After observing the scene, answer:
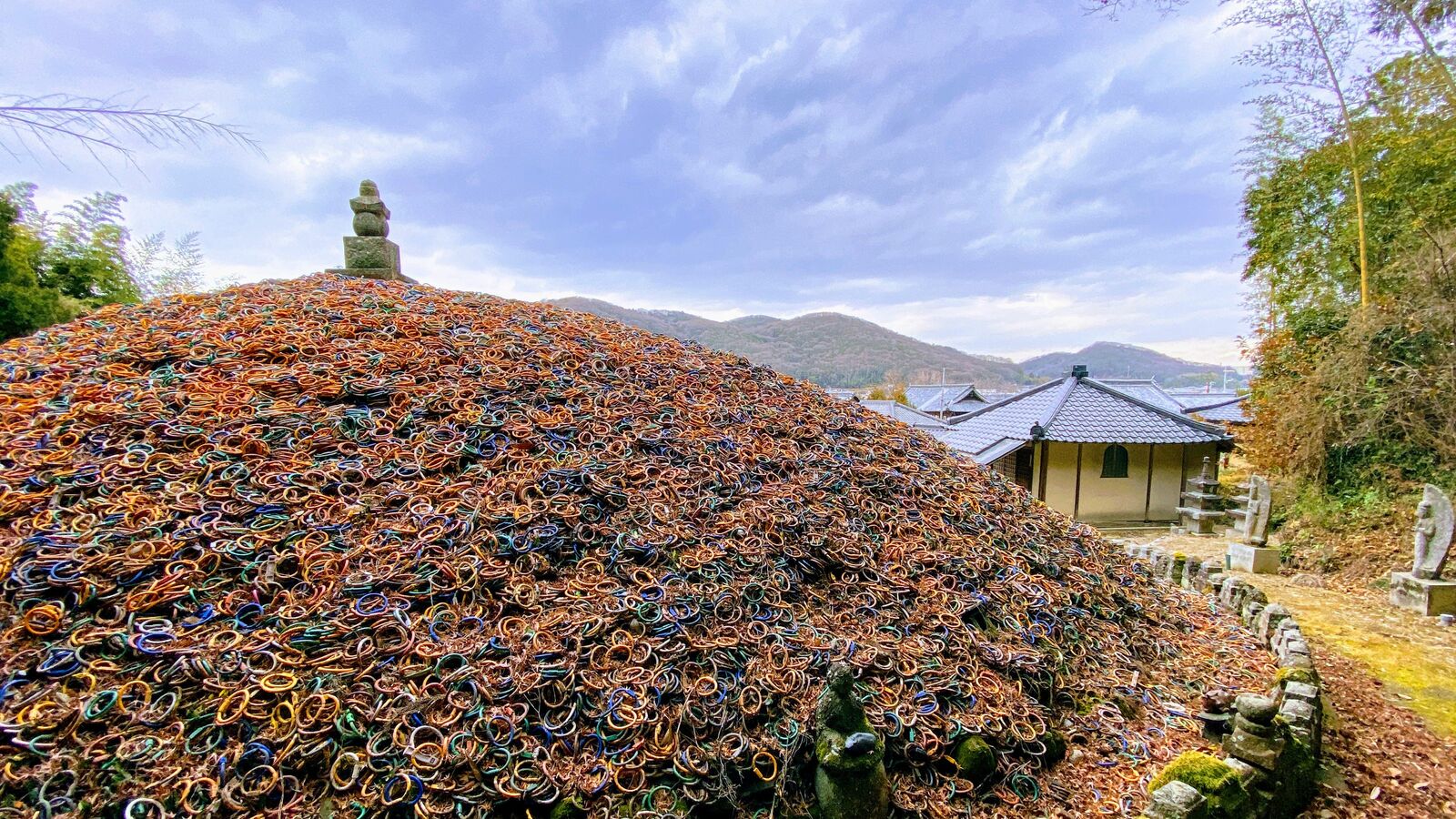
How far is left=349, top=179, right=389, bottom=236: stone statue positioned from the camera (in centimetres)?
422

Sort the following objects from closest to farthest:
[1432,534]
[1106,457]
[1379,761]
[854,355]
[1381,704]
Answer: [1379,761], [1381,704], [1432,534], [1106,457], [854,355]

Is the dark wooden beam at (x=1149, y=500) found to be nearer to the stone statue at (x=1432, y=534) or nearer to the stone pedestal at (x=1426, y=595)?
the stone statue at (x=1432, y=534)

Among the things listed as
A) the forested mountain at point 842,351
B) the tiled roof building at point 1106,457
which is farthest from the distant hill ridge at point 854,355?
the tiled roof building at point 1106,457

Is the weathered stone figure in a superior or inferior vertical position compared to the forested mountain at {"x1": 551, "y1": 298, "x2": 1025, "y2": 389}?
inferior

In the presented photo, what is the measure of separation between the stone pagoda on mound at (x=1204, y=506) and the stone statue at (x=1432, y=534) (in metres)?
3.98

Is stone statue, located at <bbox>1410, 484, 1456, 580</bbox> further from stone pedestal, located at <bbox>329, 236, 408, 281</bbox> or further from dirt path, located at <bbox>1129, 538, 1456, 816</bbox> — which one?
stone pedestal, located at <bbox>329, 236, 408, 281</bbox>

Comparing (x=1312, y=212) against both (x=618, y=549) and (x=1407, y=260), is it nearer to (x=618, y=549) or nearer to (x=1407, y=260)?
(x=1407, y=260)

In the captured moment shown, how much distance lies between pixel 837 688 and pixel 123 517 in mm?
2704

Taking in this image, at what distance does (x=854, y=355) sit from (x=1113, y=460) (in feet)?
152

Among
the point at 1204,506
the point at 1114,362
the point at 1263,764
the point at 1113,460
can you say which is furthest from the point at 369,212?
the point at 1114,362

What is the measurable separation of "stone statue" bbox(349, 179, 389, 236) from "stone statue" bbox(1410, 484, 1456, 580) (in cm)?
970

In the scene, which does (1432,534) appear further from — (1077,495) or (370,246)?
(370,246)

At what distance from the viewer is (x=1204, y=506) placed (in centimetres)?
880

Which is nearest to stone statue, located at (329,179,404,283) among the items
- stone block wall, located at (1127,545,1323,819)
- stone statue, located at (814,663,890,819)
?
stone statue, located at (814,663,890,819)
